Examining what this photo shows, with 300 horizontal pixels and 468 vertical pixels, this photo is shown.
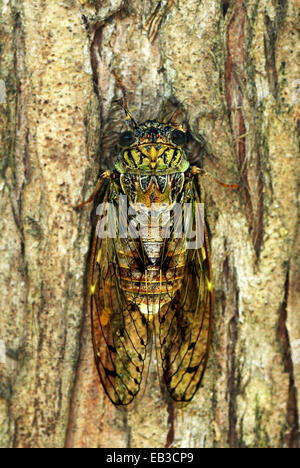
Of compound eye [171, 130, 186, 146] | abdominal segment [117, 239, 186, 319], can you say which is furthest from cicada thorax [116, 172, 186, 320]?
compound eye [171, 130, 186, 146]

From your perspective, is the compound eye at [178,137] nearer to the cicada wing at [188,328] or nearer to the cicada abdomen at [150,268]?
the cicada abdomen at [150,268]

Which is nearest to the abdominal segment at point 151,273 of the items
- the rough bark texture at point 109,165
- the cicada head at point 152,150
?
the rough bark texture at point 109,165

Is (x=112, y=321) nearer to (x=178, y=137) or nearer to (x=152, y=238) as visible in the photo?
(x=152, y=238)

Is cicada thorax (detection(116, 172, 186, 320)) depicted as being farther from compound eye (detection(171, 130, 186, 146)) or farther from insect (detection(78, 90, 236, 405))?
compound eye (detection(171, 130, 186, 146))

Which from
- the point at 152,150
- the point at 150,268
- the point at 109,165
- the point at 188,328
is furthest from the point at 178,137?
the point at 188,328

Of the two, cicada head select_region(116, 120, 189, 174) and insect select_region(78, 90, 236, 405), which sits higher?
cicada head select_region(116, 120, 189, 174)

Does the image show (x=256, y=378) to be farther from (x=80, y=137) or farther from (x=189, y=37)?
(x=189, y=37)

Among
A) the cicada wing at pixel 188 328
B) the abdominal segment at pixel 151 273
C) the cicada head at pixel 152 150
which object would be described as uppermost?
the cicada head at pixel 152 150
